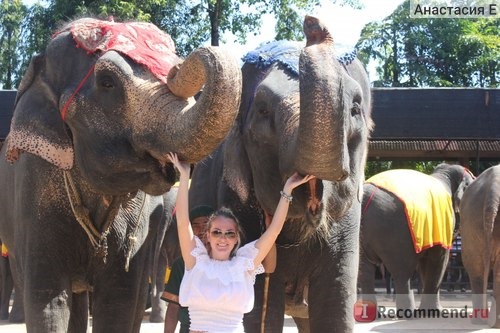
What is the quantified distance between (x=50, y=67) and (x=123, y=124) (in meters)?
0.63

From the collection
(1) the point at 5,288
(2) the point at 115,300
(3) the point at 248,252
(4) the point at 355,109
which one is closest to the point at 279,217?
(3) the point at 248,252

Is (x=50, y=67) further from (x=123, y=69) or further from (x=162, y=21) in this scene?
(x=162, y=21)

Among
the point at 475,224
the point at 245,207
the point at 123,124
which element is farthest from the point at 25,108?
the point at 475,224

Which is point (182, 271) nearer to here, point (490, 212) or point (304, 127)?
point (304, 127)

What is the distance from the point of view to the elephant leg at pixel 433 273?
1141 centimetres

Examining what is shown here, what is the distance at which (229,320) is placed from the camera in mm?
3736

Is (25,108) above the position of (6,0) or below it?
below

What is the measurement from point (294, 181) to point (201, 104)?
539 millimetres

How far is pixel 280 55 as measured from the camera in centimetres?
418

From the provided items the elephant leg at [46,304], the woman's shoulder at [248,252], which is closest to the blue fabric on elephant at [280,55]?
the woman's shoulder at [248,252]

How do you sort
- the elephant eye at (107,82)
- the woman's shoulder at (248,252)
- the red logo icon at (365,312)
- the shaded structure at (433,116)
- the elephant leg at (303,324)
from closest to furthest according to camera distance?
1. the woman's shoulder at (248,252)
2. the elephant eye at (107,82)
3. the elephant leg at (303,324)
4. the red logo icon at (365,312)
5. the shaded structure at (433,116)

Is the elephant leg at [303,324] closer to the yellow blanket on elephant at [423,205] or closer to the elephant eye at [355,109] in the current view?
the elephant eye at [355,109]

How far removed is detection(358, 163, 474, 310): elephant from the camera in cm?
1105

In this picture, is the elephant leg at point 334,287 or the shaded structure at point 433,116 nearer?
the elephant leg at point 334,287
